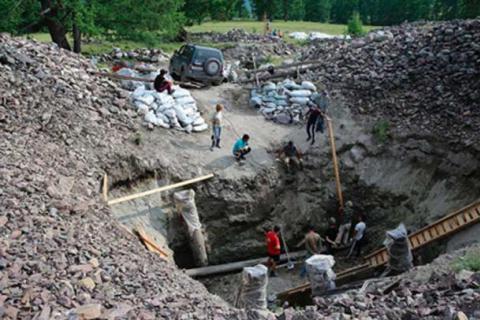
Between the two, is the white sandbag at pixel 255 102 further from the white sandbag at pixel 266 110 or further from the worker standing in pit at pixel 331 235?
the worker standing in pit at pixel 331 235

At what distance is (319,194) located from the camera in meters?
16.3

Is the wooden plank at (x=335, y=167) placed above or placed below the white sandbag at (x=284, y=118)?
below

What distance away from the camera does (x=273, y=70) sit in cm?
2020

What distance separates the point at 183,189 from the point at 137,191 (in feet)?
3.99

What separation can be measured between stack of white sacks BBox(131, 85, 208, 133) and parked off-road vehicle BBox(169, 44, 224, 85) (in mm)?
2036

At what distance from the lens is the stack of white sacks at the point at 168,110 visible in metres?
16.0

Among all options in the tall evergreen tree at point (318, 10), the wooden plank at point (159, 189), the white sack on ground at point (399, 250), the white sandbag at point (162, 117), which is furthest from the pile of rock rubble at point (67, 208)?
the tall evergreen tree at point (318, 10)

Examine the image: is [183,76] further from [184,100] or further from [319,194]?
[319,194]

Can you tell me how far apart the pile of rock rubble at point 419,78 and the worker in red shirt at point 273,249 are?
5.17 metres

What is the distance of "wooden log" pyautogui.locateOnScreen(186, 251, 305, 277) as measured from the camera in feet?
48.3

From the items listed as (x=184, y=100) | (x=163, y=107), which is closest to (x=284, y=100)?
(x=184, y=100)

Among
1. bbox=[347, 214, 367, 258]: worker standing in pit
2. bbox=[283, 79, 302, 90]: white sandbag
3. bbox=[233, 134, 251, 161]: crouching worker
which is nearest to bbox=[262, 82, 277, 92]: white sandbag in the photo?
bbox=[283, 79, 302, 90]: white sandbag

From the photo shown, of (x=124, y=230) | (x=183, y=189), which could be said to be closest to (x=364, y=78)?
(x=183, y=189)

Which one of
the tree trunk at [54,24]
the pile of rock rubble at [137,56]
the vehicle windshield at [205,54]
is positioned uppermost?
the tree trunk at [54,24]
